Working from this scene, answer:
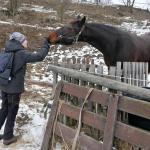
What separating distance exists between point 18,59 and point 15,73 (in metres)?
0.23

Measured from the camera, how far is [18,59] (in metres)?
6.59

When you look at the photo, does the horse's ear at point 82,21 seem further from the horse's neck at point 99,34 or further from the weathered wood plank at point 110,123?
the weathered wood plank at point 110,123

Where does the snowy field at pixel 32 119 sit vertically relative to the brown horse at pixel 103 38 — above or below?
below

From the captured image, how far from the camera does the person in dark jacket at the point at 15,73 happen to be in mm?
6586

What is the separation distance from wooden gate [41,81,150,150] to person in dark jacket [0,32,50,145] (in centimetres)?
66

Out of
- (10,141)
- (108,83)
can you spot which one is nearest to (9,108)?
(10,141)

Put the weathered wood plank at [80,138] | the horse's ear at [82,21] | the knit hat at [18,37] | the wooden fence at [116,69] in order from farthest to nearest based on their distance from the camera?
the horse's ear at [82,21] < the knit hat at [18,37] < the wooden fence at [116,69] < the weathered wood plank at [80,138]

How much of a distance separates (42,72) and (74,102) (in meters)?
6.74

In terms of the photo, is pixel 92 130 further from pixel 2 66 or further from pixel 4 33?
pixel 4 33

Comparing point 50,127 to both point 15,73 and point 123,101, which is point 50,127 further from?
point 123,101

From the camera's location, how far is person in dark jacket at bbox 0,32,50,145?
21.6 ft

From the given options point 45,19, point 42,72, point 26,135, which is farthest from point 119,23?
point 26,135

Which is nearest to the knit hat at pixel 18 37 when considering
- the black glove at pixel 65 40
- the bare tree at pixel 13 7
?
the black glove at pixel 65 40

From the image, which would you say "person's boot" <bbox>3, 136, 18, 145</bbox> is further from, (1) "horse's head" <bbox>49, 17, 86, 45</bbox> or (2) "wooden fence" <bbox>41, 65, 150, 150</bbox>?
(1) "horse's head" <bbox>49, 17, 86, 45</bbox>
